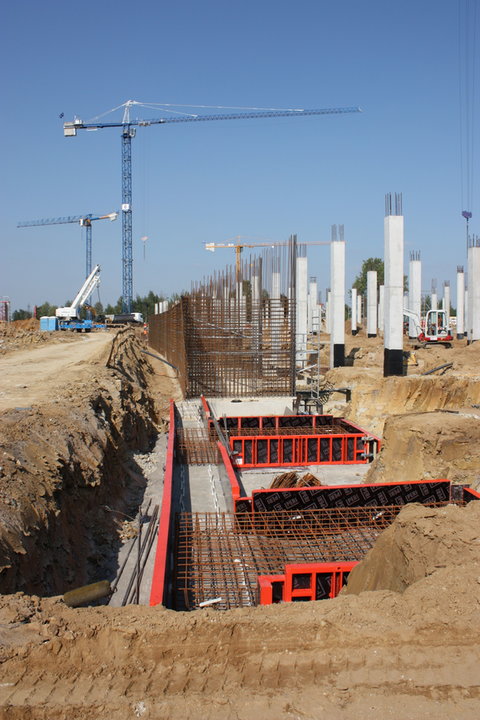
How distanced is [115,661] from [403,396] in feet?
47.0

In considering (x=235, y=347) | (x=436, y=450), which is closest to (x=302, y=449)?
(x=436, y=450)

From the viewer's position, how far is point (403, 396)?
1678 centimetres

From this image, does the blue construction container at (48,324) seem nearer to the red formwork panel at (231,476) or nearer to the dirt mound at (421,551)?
the red formwork panel at (231,476)

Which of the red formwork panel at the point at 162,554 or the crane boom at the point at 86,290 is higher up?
the crane boom at the point at 86,290

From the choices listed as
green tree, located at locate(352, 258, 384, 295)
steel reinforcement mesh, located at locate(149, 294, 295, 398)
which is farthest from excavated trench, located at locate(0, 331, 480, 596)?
green tree, located at locate(352, 258, 384, 295)

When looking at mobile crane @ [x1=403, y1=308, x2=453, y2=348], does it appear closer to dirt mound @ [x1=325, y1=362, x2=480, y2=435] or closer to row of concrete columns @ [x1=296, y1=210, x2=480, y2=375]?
row of concrete columns @ [x1=296, y1=210, x2=480, y2=375]

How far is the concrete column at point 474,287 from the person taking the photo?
91.1 ft

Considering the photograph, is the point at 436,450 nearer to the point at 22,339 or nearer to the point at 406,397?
the point at 406,397

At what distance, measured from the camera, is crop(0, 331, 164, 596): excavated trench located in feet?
19.4

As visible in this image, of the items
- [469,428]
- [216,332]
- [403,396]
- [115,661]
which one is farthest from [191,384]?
[115,661]

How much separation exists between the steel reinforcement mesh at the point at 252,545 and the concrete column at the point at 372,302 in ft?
103

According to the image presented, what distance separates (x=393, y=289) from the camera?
19531 mm

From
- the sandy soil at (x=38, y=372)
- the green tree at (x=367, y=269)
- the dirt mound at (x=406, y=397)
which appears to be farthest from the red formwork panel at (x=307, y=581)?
the green tree at (x=367, y=269)

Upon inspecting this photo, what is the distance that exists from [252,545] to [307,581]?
1743mm
